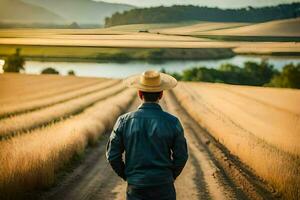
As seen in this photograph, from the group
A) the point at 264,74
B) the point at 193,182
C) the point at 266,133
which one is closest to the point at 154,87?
the point at 193,182

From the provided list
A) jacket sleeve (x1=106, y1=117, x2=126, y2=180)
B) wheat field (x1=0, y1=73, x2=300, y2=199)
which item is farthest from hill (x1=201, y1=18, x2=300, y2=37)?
jacket sleeve (x1=106, y1=117, x2=126, y2=180)

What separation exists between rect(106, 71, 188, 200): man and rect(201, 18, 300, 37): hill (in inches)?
313

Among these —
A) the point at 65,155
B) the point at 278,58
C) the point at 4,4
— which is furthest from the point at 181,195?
the point at 4,4

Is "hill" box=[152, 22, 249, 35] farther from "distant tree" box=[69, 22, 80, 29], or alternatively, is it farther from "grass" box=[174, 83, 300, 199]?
"grass" box=[174, 83, 300, 199]

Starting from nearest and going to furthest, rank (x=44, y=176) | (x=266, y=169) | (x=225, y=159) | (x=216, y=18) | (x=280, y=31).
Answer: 1. (x=44, y=176)
2. (x=266, y=169)
3. (x=280, y=31)
4. (x=225, y=159)
5. (x=216, y=18)

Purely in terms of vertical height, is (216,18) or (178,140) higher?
(216,18)

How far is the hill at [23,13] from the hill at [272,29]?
4.57 m

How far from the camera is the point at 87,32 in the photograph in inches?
545

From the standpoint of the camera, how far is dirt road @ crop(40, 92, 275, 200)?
9266 mm

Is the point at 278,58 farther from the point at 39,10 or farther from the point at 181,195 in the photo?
the point at 39,10

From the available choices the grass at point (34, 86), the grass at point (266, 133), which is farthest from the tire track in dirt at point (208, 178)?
the grass at point (34, 86)

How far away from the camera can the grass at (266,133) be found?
10305 millimetres

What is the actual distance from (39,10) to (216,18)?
4.68 m

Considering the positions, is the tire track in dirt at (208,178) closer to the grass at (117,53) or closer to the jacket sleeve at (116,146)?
the grass at (117,53)
